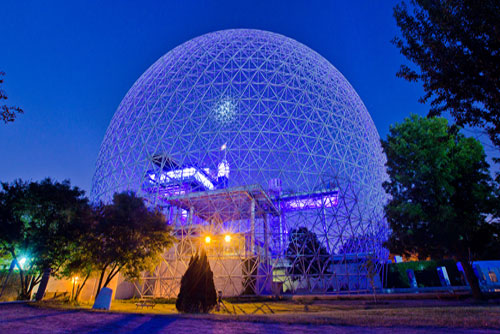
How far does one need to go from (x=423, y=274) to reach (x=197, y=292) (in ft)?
96.6

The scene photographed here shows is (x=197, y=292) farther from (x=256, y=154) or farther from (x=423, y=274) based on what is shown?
(x=423, y=274)

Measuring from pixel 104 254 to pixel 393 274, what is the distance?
30.0 m

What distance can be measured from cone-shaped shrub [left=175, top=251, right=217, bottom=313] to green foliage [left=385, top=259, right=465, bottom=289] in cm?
2510

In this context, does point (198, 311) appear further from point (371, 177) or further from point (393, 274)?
point (393, 274)

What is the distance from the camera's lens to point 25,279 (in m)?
15.2

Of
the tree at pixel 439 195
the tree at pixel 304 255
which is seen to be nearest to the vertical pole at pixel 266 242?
the tree at pixel 304 255

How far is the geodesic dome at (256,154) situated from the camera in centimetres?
2128

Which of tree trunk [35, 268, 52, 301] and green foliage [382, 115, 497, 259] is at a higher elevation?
green foliage [382, 115, 497, 259]

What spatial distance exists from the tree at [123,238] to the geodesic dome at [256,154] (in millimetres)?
6021

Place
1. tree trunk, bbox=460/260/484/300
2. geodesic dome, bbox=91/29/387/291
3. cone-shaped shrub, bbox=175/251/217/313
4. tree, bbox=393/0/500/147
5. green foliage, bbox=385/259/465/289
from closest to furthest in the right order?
tree, bbox=393/0/500/147
cone-shaped shrub, bbox=175/251/217/313
tree trunk, bbox=460/260/484/300
geodesic dome, bbox=91/29/387/291
green foliage, bbox=385/259/465/289

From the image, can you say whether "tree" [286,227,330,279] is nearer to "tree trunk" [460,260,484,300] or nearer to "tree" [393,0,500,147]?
"tree trunk" [460,260,484,300]

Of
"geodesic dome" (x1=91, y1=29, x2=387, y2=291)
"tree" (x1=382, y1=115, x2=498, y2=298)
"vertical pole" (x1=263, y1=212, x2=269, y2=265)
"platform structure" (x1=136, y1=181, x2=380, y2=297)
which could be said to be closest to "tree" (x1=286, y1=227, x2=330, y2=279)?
"platform structure" (x1=136, y1=181, x2=380, y2=297)

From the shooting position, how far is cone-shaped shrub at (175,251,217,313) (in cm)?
938

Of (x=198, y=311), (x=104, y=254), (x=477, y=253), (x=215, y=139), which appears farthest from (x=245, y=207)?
(x=477, y=253)
